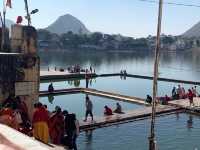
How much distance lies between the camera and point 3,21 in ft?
53.4

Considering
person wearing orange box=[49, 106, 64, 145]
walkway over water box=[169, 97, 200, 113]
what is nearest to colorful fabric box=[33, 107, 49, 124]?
person wearing orange box=[49, 106, 64, 145]

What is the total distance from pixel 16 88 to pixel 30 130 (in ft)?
6.83

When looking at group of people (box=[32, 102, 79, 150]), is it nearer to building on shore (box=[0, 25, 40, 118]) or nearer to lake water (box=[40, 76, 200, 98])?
building on shore (box=[0, 25, 40, 118])

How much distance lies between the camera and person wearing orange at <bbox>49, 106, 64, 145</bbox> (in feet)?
43.7

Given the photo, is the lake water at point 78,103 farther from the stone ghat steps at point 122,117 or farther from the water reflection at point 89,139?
the water reflection at point 89,139

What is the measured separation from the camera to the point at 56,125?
13.4 m

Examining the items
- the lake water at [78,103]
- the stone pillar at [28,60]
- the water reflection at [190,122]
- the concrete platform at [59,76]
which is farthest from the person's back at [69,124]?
the concrete platform at [59,76]

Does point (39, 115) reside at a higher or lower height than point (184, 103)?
higher

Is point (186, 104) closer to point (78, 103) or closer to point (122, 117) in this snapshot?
point (122, 117)

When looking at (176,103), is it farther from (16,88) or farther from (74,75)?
(74,75)

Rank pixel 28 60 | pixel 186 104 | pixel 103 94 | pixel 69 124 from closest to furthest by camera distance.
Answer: pixel 69 124 < pixel 28 60 < pixel 186 104 < pixel 103 94

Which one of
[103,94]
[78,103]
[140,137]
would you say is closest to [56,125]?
[140,137]

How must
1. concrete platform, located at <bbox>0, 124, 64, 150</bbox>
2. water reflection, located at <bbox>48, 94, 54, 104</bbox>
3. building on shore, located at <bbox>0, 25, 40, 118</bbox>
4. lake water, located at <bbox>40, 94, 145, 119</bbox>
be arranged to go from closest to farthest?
concrete platform, located at <bbox>0, 124, 64, 150</bbox>, building on shore, located at <bbox>0, 25, 40, 118</bbox>, lake water, located at <bbox>40, 94, 145, 119</bbox>, water reflection, located at <bbox>48, 94, 54, 104</bbox>

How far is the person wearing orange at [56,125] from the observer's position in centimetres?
1332
